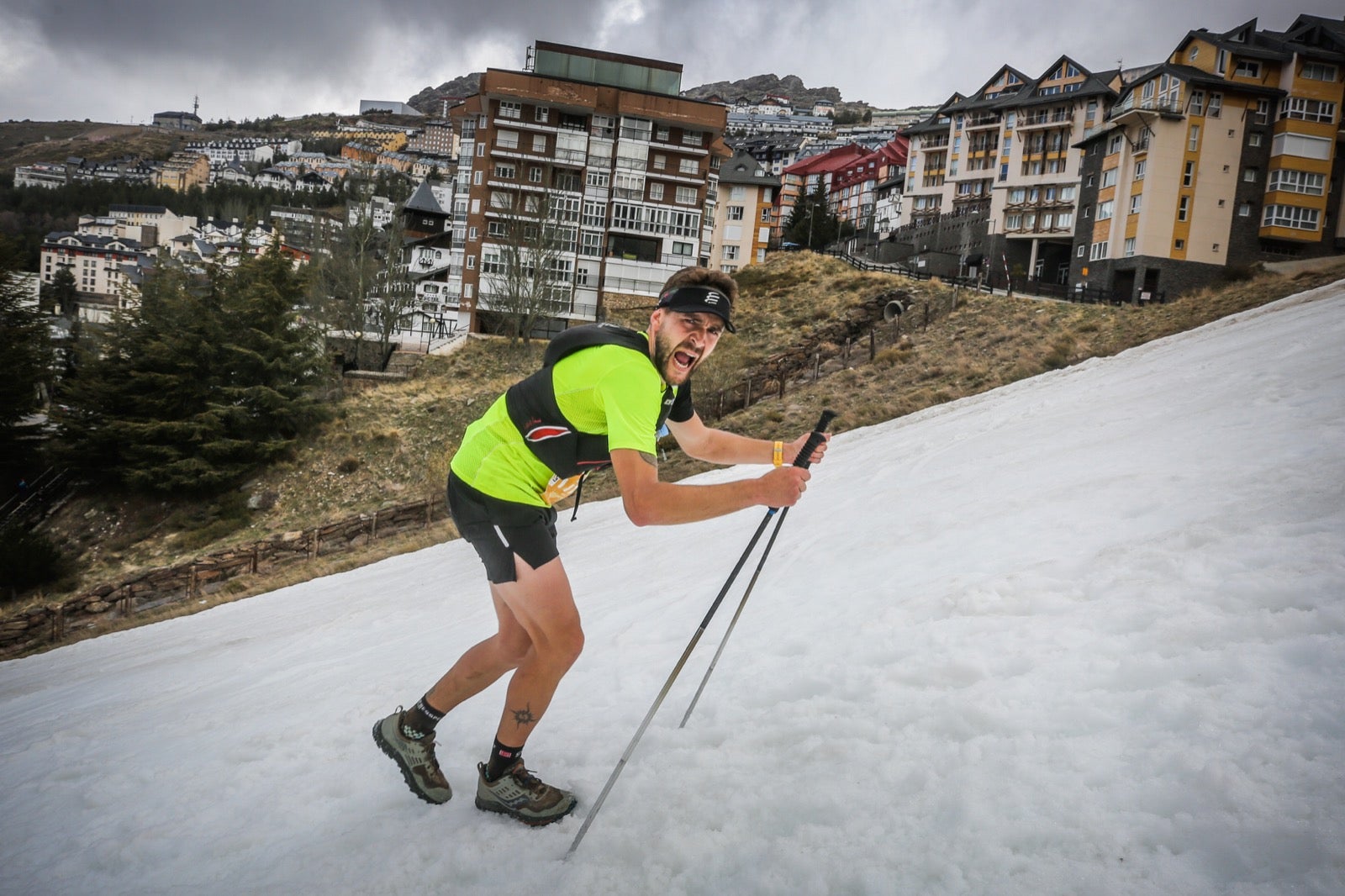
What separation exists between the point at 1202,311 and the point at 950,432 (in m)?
13.8

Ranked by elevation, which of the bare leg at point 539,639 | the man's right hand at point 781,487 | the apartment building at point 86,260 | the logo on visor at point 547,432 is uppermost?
the apartment building at point 86,260

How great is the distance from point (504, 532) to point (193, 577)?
19163 mm

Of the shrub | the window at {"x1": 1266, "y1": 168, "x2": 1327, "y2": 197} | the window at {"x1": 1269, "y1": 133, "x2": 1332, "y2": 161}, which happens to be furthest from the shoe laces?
the window at {"x1": 1269, "y1": 133, "x2": 1332, "y2": 161}

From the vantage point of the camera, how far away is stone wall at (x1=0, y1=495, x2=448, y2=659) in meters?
16.6

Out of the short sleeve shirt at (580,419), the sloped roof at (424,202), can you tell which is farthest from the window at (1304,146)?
the sloped roof at (424,202)

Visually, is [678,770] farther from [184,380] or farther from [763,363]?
[184,380]

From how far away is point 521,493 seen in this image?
371cm

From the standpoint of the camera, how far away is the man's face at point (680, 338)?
3643 mm

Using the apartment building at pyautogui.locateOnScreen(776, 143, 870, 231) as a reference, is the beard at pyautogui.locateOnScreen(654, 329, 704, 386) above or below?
below

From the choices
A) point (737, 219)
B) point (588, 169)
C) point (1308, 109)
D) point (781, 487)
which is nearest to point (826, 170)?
point (737, 219)

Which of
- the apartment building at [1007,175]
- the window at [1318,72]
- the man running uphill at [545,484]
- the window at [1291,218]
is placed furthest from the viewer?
the apartment building at [1007,175]

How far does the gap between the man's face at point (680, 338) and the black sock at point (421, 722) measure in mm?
1936

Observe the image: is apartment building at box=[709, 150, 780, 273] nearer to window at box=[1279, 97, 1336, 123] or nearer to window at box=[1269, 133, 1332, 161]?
window at box=[1279, 97, 1336, 123]

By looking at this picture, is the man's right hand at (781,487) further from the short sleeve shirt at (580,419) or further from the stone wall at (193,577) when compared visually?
the stone wall at (193,577)
